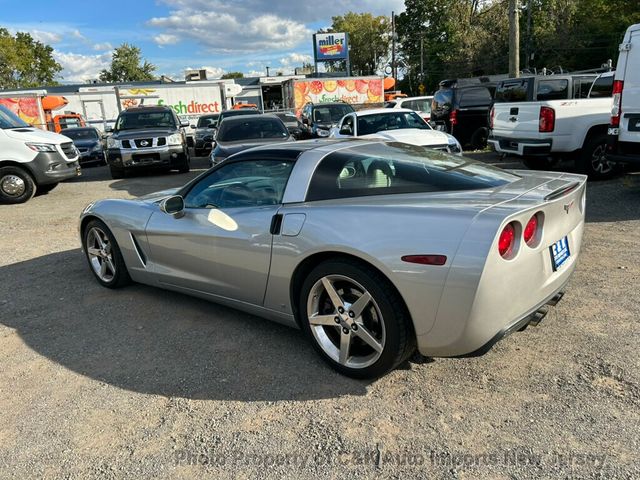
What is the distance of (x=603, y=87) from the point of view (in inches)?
363

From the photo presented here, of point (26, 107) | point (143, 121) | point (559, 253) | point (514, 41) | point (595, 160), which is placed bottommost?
point (595, 160)

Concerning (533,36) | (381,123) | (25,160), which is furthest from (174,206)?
(533,36)

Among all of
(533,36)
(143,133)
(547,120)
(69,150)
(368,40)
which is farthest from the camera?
(368,40)

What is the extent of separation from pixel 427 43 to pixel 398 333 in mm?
65955

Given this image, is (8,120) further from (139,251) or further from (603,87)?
(603,87)

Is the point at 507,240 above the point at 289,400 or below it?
above

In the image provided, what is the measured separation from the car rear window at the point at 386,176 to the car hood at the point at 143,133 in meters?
10.4

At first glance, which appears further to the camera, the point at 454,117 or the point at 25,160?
the point at 454,117

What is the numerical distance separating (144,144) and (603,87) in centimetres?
1005

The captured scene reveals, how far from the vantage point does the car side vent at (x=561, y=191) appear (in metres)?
2.89

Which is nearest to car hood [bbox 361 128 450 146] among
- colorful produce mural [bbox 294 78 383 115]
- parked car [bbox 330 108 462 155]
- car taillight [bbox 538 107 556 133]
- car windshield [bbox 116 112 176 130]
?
parked car [bbox 330 108 462 155]

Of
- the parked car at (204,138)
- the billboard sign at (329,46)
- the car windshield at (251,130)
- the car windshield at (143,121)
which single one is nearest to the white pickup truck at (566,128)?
the car windshield at (251,130)

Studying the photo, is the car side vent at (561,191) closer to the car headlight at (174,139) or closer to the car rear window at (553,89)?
the car rear window at (553,89)

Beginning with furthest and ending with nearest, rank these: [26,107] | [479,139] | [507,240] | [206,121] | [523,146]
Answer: [26,107] < [206,121] < [479,139] < [523,146] < [507,240]
